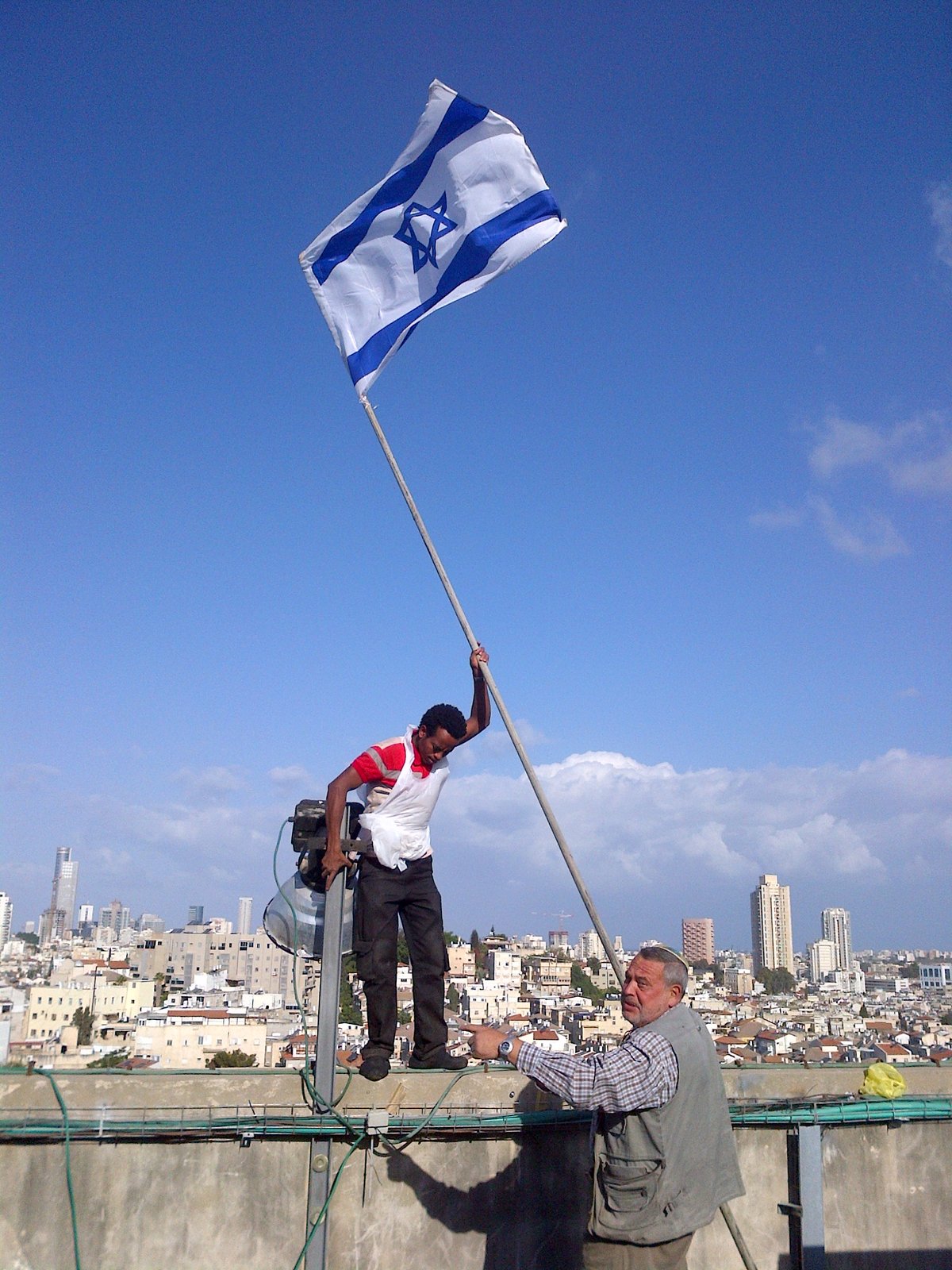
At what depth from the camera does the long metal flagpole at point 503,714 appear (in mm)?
4332

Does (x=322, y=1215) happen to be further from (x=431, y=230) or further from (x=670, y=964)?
(x=431, y=230)

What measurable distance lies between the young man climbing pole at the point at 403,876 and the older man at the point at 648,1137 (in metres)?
1.36

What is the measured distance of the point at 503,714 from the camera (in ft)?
15.5

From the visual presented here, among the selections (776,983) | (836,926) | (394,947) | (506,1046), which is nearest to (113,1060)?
(394,947)

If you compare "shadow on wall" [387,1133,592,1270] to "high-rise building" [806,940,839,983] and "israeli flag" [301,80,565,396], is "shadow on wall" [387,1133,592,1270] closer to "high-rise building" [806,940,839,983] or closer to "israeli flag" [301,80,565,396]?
"israeli flag" [301,80,565,396]

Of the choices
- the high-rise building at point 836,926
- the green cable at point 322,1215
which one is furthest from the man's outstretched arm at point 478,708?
the high-rise building at point 836,926

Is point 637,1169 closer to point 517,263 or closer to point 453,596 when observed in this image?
point 453,596

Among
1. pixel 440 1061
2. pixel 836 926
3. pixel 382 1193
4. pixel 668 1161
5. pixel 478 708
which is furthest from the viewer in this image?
pixel 836 926

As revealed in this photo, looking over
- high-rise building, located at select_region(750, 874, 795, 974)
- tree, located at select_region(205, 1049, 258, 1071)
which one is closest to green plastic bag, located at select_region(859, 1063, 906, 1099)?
tree, located at select_region(205, 1049, 258, 1071)

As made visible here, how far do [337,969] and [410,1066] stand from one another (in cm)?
76

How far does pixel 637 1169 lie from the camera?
3.24 m

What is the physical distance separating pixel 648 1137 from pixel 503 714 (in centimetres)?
199

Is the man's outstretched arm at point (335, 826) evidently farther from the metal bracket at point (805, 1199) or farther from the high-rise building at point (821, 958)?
the high-rise building at point (821, 958)

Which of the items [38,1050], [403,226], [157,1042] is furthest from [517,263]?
[157,1042]
